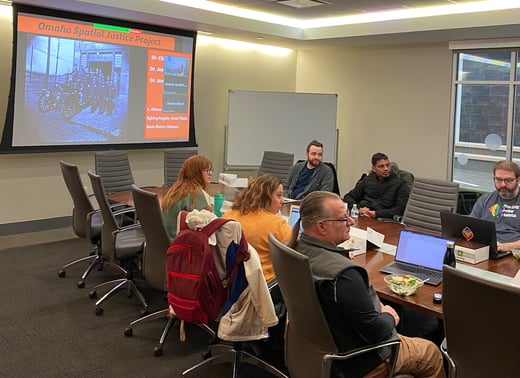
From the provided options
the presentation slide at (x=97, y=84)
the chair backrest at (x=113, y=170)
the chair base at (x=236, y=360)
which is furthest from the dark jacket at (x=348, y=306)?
the presentation slide at (x=97, y=84)

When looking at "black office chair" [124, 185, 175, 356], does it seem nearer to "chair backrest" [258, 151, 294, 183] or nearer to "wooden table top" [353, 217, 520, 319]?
"wooden table top" [353, 217, 520, 319]

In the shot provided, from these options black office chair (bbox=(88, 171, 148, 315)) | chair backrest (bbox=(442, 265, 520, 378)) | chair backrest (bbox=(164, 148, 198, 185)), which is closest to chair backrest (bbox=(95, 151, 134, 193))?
chair backrest (bbox=(164, 148, 198, 185))

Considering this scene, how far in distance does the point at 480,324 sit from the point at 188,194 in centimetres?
231

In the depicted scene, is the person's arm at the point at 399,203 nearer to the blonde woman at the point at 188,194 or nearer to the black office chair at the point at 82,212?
the blonde woman at the point at 188,194

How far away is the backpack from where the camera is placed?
2801 millimetres

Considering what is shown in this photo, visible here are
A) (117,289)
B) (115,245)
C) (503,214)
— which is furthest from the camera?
(117,289)

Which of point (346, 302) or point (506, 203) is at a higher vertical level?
point (506, 203)

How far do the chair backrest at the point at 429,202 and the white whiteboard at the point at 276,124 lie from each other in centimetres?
358

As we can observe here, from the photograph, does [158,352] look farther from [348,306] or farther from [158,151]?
[158,151]

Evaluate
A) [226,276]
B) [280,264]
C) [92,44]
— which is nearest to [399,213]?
[226,276]

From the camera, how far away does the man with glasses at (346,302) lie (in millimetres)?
2121

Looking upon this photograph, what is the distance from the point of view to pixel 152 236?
A: 11.5 feet

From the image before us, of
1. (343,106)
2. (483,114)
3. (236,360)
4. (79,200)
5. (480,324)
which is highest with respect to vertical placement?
(343,106)

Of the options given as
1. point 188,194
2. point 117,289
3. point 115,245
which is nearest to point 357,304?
point 188,194
